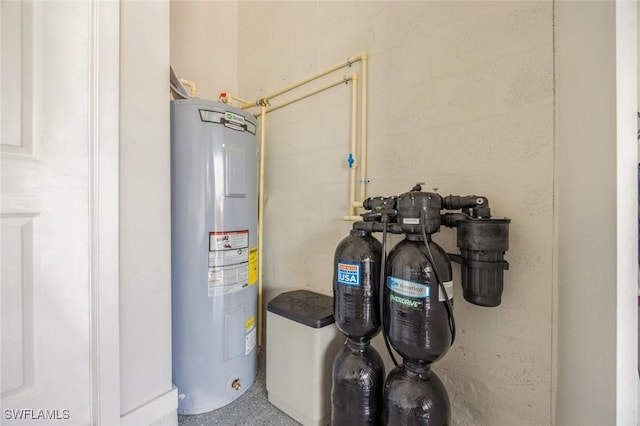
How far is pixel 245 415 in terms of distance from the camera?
1059 millimetres

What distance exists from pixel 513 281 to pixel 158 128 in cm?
133

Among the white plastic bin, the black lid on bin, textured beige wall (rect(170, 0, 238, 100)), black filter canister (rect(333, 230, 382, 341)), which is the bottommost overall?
the white plastic bin

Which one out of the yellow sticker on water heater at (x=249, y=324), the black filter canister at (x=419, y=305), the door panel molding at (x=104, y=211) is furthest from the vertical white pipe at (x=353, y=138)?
the door panel molding at (x=104, y=211)

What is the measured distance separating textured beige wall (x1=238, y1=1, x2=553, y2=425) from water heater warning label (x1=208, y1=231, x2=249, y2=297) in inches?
14.6

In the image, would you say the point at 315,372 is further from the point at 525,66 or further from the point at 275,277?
the point at 525,66

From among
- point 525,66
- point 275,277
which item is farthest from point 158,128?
point 525,66

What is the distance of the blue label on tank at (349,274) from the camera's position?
0.85 metres

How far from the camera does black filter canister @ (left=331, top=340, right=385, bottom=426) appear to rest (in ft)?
2.72

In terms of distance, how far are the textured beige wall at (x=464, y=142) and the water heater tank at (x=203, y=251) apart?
46 cm

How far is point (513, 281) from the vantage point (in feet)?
2.73

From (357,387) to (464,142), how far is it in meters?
0.92

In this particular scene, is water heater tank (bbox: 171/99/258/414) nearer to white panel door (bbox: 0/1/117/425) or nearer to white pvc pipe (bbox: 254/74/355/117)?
white panel door (bbox: 0/1/117/425)

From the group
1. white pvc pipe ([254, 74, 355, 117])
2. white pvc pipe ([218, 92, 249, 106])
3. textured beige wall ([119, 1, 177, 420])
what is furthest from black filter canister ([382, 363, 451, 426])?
white pvc pipe ([218, 92, 249, 106])

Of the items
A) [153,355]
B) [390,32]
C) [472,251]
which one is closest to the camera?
[472,251]
